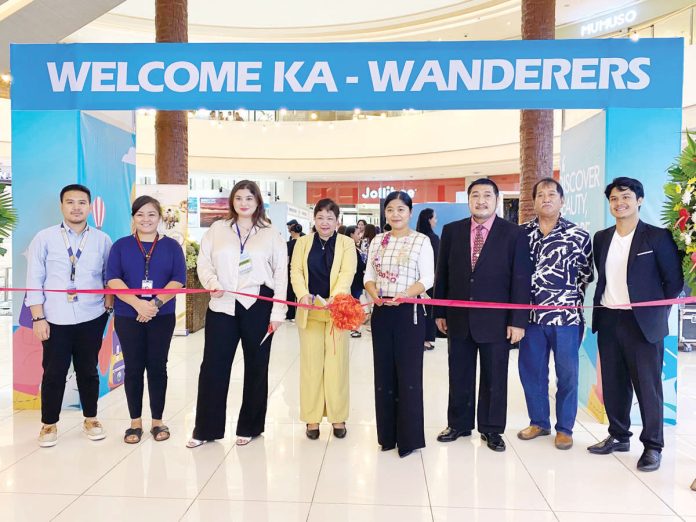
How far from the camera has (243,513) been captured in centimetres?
265

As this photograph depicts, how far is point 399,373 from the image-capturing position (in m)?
3.38

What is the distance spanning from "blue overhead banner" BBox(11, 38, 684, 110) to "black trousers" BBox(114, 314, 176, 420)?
1.68m

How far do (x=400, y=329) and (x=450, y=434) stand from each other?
85 cm

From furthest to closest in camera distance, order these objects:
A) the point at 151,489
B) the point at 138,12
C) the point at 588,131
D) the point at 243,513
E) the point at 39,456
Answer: the point at 138,12
the point at 588,131
the point at 39,456
the point at 151,489
the point at 243,513

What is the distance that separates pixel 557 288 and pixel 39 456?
10.9 ft

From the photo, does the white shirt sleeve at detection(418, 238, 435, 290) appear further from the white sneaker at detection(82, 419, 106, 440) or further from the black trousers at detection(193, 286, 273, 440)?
the white sneaker at detection(82, 419, 106, 440)

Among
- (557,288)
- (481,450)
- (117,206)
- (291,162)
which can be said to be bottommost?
(481,450)

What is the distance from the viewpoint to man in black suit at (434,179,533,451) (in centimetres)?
340

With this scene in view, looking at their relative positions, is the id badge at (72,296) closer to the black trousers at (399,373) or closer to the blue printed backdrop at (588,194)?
the black trousers at (399,373)

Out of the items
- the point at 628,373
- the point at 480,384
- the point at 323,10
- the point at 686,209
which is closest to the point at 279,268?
the point at 480,384

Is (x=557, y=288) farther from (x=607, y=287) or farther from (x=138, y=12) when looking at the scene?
(x=138, y=12)

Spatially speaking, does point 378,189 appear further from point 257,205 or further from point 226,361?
point 226,361

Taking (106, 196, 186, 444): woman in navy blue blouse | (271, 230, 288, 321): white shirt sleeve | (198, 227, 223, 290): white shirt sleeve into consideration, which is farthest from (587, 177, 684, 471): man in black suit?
(106, 196, 186, 444): woman in navy blue blouse

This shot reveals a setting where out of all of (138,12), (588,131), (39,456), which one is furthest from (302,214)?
(39,456)
